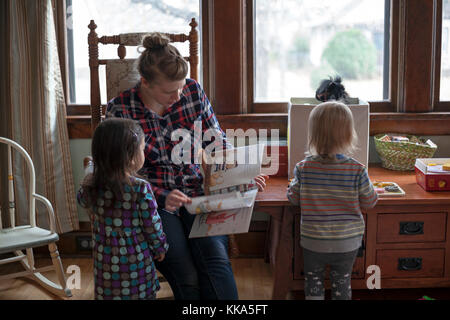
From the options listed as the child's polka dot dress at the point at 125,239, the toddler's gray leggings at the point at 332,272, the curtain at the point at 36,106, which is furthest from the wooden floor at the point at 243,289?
the child's polka dot dress at the point at 125,239

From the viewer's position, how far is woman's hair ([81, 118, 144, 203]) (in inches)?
66.0

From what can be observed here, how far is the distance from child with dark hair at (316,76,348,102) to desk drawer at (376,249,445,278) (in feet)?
2.24

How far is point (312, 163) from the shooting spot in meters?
1.88

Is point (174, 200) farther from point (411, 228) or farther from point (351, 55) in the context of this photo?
point (351, 55)

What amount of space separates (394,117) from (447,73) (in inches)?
14.8

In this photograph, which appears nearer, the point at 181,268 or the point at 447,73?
the point at 181,268

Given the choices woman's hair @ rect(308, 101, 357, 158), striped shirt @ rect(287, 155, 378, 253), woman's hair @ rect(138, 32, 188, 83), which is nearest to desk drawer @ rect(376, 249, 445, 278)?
striped shirt @ rect(287, 155, 378, 253)

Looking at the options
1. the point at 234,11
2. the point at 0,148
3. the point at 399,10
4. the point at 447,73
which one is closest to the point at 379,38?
the point at 399,10

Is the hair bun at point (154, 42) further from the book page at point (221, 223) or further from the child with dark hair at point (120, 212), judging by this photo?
the book page at point (221, 223)

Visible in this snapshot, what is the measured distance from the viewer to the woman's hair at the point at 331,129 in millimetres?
1847

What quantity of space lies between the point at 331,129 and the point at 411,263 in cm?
76

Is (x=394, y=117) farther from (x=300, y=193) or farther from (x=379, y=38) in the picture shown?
(x=300, y=193)

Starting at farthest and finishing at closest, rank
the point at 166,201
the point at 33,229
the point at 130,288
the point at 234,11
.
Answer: the point at 234,11
the point at 33,229
the point at 166,201
the point at 130,288

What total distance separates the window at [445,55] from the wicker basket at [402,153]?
0.40 m
